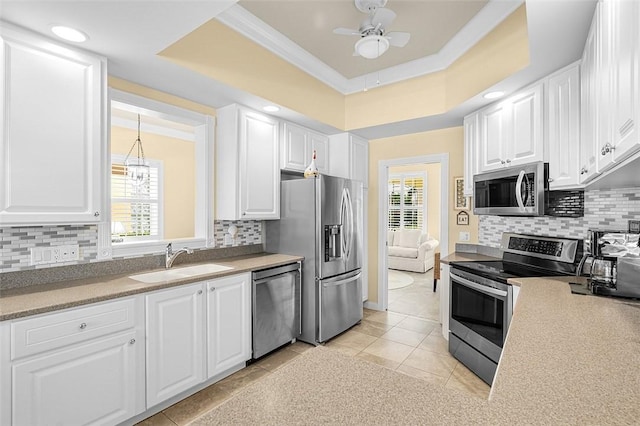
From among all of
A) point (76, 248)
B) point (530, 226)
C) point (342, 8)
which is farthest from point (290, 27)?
point (530, 226)

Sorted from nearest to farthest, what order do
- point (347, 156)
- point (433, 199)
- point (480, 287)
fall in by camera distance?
point (480, 287) → point (347, 156) → point (433, 199)

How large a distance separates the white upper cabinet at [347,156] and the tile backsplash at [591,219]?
1.74 meters

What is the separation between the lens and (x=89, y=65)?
203 cm

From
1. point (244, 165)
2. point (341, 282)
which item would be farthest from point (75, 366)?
point (341, 282)

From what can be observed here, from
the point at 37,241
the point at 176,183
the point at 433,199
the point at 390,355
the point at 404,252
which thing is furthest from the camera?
the point at 433,199

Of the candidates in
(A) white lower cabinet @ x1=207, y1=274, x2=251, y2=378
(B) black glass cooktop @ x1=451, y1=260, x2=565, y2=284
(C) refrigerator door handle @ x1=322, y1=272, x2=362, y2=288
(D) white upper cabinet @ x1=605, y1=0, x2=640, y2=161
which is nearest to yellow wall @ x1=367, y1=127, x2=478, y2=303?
(C) refrigerator door handle @ x1=322, y1=272, x2=362, y2=288

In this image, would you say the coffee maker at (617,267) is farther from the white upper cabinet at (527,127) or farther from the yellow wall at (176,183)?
the yellow wall at (176,183)

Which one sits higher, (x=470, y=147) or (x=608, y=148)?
(x=470, y=147)

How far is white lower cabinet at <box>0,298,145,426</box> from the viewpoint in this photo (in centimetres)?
154

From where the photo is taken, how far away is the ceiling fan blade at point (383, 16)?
2.18 m

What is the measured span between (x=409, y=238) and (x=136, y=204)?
17.6 feet

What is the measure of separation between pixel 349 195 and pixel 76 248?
2.47 metres

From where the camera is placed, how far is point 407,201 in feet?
26.3

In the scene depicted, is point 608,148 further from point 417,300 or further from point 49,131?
point 417,300
